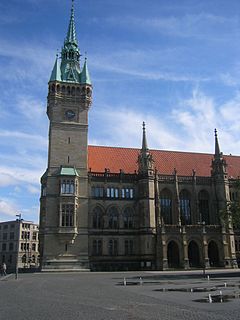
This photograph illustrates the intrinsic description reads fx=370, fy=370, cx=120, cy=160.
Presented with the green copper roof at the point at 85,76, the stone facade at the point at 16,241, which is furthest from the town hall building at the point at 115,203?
the stone facade at the point at 16,241

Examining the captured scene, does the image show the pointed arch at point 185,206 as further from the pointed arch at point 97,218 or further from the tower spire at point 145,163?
the pointed arch at point 97,218

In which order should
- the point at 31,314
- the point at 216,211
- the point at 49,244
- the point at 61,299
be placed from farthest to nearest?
the point at 216,211 → the point at 49,244 → the point at 61,299 → the point at 31,314

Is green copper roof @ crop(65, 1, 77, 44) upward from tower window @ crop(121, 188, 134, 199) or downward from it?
upward

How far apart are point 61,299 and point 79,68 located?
58984 mm

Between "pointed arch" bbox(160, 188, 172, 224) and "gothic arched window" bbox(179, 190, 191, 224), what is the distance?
2.40m

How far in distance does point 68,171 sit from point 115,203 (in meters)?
10.2

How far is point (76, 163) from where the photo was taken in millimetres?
65688

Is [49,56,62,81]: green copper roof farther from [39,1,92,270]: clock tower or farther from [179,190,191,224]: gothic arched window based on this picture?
[179,190,191,224]: gothic arched window

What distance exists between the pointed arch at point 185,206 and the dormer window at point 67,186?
69.6 feet

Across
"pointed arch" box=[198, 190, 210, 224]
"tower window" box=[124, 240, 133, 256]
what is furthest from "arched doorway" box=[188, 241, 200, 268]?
"tower window" box=[124, 240, 133, 256]

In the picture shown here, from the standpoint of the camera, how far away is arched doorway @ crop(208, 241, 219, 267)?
65312mm

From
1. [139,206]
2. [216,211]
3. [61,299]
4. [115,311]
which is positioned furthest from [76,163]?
[115,311]

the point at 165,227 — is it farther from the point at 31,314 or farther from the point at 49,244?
the point at 31,314

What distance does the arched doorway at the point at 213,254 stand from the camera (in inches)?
2571
